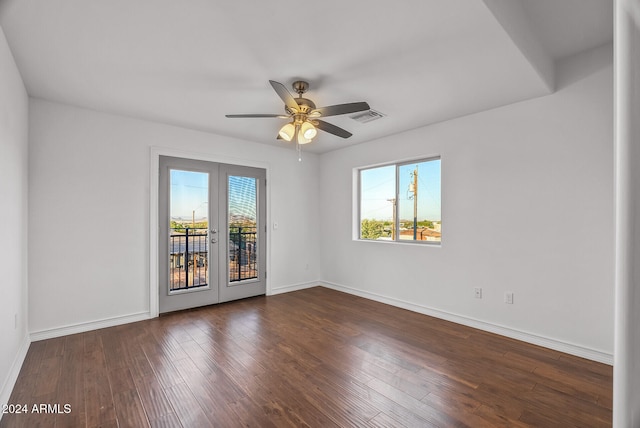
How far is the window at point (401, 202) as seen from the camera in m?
3.98

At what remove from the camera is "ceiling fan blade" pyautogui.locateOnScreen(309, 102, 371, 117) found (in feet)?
8.14

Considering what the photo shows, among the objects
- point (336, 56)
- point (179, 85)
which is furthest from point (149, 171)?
point (336, 56)

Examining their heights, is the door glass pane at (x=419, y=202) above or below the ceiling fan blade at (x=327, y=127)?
below

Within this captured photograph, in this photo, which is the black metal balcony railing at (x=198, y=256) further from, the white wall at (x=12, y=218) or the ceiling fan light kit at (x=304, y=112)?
the ceiling fan light kit at (x=304, y=112)

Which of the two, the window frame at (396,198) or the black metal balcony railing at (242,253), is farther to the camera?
the black metal balcony railing at (242,253)

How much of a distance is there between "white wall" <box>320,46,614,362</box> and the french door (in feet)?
6.93

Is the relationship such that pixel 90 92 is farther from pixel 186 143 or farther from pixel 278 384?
pixel 278 384

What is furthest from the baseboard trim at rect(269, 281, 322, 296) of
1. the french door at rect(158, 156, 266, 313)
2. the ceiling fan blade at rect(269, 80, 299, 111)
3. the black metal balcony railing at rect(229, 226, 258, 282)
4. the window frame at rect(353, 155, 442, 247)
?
the ceiling fan blade at rect(269, 80, 299, 111)

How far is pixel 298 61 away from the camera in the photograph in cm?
237

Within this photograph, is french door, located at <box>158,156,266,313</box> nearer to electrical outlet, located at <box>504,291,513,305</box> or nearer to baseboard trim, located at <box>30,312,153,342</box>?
baseboard trim, located at <box>30,312,153,342</box>

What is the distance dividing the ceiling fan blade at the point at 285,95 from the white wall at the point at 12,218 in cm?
178

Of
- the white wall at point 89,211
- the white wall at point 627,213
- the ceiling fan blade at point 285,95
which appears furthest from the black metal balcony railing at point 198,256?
the white wall at point 627,213

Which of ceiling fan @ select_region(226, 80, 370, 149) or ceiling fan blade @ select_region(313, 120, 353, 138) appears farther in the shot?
ceiling fan blade @ select_region(313, 120, 353, 138)

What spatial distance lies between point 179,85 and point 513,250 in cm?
357
